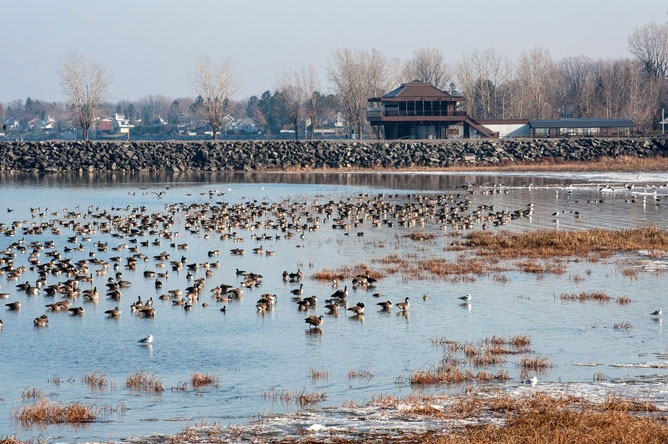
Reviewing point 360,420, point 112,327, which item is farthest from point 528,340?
point 112,327

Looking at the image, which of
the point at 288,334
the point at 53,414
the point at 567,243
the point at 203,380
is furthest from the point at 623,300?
the point at 53,414

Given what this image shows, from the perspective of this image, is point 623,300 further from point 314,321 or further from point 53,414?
point 53,414

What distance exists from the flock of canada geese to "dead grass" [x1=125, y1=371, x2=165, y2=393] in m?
6.33

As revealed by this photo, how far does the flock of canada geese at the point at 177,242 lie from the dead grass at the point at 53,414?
8967mm

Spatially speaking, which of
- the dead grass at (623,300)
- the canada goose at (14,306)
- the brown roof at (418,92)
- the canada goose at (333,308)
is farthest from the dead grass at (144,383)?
the brown roof at (418,92)

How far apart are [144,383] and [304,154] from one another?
104007 millimetres

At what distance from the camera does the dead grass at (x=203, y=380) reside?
62.5 ft

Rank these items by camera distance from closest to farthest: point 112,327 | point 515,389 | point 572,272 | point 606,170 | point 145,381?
1. point 515,389
2. point 145,381
3. point 112,327
4. point 572,272
5. point 606,170

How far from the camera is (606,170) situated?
11050 cm

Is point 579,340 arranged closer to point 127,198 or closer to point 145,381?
point 145,381

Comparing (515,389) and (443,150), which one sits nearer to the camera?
(515,389)

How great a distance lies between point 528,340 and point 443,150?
326ft

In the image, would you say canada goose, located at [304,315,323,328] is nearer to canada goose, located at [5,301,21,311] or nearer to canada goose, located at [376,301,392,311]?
canada goose, located at [376,301,392,311]

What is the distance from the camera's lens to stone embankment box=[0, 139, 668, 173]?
11900cm
